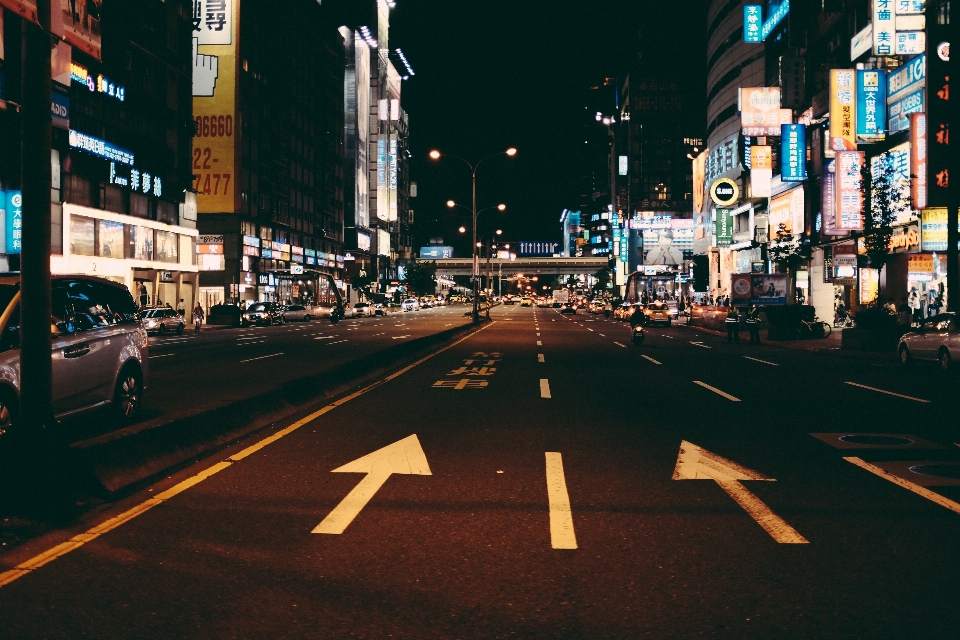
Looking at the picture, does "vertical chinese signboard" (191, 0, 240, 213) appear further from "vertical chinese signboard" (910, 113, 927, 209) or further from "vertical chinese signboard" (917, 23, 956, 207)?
"vertical chinese signboard" (917, 23, 956, 207)

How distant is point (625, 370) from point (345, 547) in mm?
15036

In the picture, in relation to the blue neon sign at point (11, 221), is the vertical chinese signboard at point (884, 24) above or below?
above

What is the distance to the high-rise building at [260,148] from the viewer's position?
77.5m

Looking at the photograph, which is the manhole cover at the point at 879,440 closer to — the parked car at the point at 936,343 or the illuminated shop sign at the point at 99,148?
the parked car at the point at 936,343

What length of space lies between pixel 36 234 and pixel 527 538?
4.35 meters

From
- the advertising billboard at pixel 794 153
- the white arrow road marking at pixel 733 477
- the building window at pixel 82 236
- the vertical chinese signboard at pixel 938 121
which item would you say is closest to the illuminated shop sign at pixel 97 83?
the building window at pixel 82 236

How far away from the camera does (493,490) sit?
729 centimetres

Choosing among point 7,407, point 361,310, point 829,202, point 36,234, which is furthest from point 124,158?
point 36,234

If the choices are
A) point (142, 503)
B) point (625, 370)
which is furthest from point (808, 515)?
point (625, 370)

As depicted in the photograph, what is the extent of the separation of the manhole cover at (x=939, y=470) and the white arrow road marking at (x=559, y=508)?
3488 millimetres

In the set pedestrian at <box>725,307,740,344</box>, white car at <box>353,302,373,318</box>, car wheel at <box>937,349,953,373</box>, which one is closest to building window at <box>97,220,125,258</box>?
white car at <box>353,302,373,318</box>

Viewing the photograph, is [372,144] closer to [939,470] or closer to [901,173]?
[901,173]

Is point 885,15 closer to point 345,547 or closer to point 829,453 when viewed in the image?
point 829,453

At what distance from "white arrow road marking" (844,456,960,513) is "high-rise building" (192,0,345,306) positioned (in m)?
67.0
